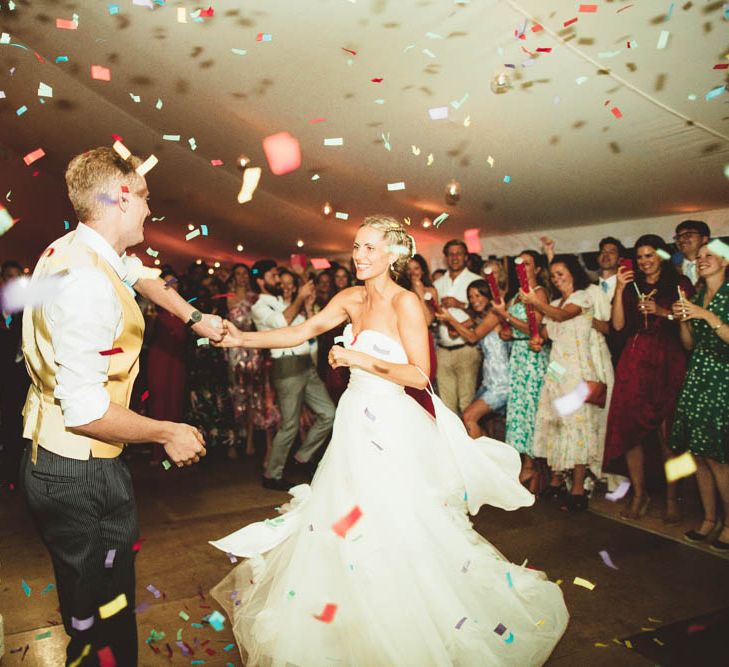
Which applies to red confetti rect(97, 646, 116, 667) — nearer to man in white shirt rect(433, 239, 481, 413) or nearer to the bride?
the bride

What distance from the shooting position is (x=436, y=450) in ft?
8.02

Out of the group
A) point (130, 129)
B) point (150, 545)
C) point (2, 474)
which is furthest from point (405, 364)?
point (130, 129)

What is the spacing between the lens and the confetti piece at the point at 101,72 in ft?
19.4

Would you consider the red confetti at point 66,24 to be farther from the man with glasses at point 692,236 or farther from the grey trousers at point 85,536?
the man with glasses at point 692,236

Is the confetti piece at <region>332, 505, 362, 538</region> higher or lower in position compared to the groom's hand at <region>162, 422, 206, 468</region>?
lower

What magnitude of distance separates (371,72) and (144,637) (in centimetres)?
388

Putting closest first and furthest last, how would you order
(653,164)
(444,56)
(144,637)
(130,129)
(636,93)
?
1. (144,637)
2. (636,93)
3. (444,56)
4. (653,164)
5. (130,129)

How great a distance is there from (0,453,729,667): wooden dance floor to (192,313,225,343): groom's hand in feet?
3.95

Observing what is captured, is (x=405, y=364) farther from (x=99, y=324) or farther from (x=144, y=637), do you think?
(x=144, y=637)

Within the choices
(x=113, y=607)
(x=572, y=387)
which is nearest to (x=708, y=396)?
(x=572, y=387)

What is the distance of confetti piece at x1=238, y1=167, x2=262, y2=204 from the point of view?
7.58m

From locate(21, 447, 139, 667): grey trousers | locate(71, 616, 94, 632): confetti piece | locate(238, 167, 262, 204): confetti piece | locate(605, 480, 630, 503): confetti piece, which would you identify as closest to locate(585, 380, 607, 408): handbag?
locate(605, 480, 630, 503): confetti piece

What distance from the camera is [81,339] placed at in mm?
1414

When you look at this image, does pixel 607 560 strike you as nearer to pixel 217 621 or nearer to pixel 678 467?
pixel 678 467
